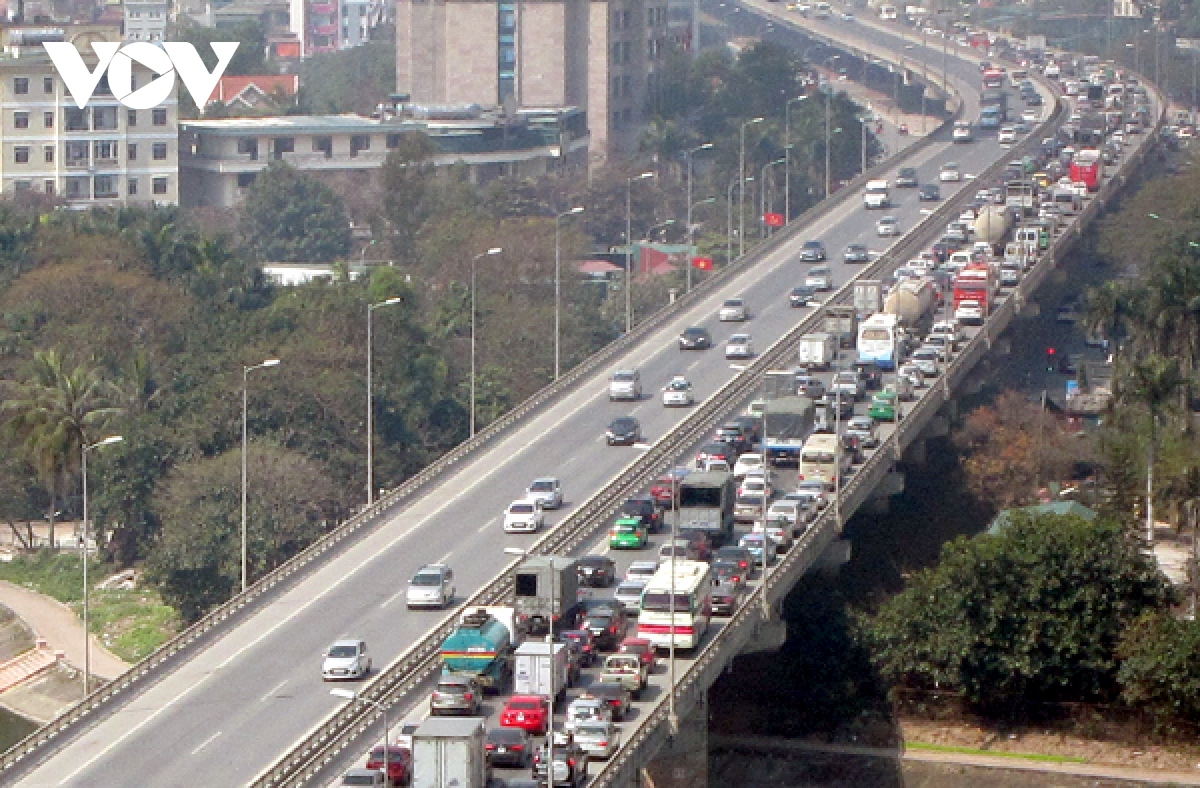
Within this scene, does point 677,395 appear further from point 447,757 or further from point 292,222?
point 292,222

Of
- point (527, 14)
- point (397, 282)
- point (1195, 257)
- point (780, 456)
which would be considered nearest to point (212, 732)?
point (780, 456)

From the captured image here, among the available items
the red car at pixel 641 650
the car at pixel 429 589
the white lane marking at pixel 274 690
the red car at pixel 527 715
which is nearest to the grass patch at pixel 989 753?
the red car at pixel 641 650

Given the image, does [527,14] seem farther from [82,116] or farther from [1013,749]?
[1013,749]

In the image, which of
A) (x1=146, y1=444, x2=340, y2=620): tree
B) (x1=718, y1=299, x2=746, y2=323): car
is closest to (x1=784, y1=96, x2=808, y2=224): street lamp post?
(x1=718, y1=299, x2=746, y2=323): car

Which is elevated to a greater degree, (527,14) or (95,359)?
(527,14)

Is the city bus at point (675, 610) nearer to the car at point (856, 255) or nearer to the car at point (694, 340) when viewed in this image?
the car at point (694, 340)

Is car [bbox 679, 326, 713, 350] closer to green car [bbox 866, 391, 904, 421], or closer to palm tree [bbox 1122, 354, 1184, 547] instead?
green car [bbox 866, 391, 904, 421]
